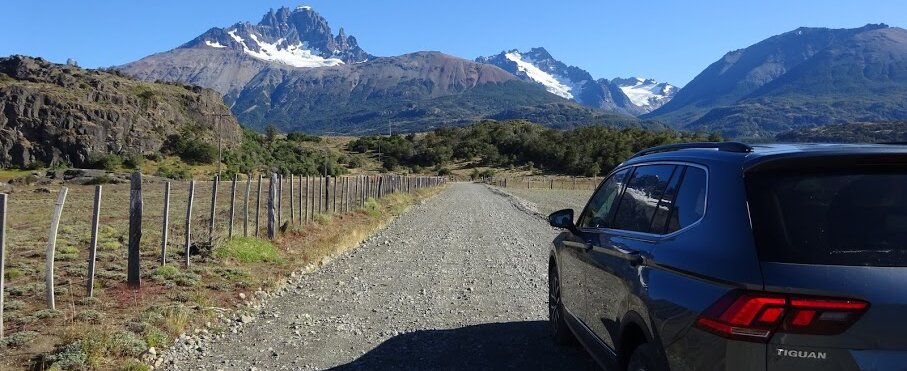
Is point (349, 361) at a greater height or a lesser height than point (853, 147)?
lesser

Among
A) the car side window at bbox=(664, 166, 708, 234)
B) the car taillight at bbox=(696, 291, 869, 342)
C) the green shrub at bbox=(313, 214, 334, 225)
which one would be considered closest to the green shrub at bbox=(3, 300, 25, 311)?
the car side window at bbox=(664, 166, 708, 234)

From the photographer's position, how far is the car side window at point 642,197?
4.05 meters

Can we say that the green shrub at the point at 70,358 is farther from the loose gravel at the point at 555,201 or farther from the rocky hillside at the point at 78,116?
the rocky hillside at the point at 78,116

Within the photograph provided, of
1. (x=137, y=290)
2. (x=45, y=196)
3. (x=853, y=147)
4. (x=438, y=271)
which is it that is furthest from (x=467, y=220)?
(x=45, y=196)

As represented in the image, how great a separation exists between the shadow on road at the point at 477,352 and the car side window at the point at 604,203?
1302 millimetres

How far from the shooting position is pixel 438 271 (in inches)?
452

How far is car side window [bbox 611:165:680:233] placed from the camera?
4051mm

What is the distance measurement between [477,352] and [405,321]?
1.51 metres

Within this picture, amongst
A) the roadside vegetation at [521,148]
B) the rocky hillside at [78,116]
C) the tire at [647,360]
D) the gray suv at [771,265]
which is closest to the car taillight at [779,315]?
the gray suv at [771,265]

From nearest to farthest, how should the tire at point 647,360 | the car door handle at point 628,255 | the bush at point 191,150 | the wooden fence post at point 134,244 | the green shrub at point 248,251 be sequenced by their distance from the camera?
the tire at point 647,360 < the car door handle at point 628,255 < the wooden fence post at point 134,244 < the green shrub at point 248,251 < the bush at point 191,150

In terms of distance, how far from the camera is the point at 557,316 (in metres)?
6.45

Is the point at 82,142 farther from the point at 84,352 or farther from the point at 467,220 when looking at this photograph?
the point at 84,352

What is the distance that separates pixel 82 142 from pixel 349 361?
84.2 metres

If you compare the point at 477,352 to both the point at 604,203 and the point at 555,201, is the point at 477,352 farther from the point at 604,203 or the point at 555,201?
the point at 555,201
